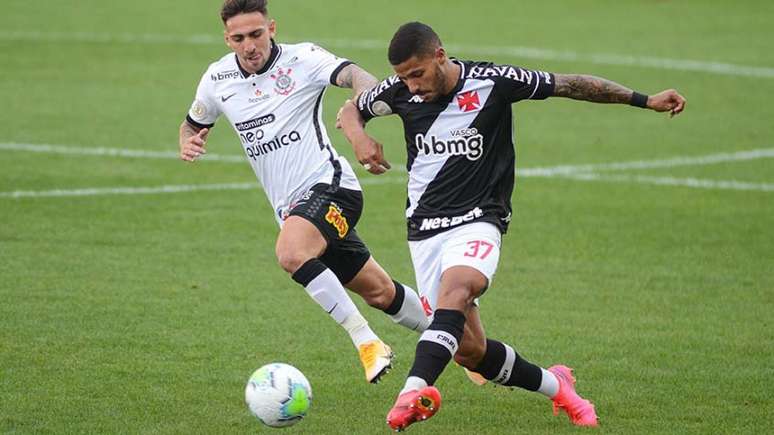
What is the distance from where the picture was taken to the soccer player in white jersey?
31.5 ft

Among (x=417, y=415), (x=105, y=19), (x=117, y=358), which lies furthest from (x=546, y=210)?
(x=105, y=19)

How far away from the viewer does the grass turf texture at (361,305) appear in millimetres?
9102

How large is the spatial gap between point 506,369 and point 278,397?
1559mm

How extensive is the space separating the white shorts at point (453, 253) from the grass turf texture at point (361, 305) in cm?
92

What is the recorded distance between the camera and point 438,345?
7.92 metres

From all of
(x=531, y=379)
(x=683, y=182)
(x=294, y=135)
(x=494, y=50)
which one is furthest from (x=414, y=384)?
(x=494, y=50)

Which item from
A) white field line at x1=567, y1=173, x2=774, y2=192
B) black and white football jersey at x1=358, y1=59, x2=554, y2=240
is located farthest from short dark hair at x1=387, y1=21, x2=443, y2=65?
white field line at x1=567, y1=173, x2=774, y2=192

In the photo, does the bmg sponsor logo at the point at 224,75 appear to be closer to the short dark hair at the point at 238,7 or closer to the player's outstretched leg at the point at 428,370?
the short dark hair at the point at 238,7

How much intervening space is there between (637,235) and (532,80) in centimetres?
645

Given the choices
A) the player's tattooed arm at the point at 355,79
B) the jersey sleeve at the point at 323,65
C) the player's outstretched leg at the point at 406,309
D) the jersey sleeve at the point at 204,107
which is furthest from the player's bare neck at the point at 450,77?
the jersey sleeve at the point at 204,107

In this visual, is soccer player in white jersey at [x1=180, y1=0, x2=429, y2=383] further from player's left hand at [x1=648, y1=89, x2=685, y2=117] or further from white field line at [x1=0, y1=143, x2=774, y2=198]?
white field line at [x1=0, y1=143, x2=774, y2=198]

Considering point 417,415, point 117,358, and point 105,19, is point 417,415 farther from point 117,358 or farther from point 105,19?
point 105,19

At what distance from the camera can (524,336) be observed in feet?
36.0

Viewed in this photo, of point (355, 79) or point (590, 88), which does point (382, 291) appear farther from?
point (590, 88)
